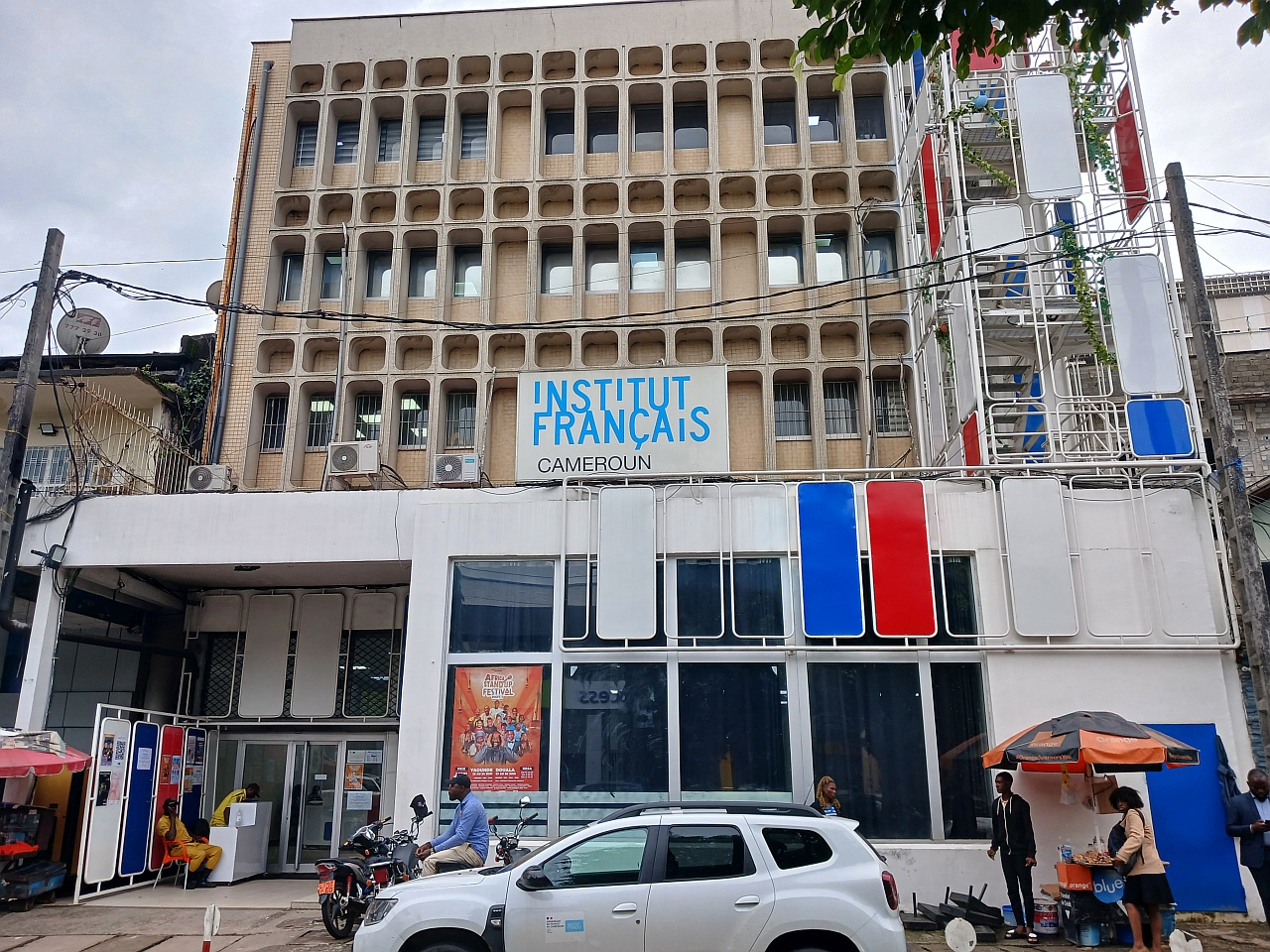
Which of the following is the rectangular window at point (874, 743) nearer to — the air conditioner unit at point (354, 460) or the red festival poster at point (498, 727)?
the red festival poster at point (498, 727)

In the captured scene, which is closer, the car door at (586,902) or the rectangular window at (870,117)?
the car door at (586,902)

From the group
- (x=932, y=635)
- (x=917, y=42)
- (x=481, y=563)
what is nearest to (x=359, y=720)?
(x=481, y=563)

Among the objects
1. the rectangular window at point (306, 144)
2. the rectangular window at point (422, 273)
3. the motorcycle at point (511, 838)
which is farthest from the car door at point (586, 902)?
the rectangular window at point (306, 144)

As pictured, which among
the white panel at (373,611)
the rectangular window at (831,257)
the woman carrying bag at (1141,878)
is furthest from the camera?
the rectangular window at (831,257)

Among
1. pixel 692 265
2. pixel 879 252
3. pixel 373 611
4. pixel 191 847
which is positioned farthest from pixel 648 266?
pixel 191 847

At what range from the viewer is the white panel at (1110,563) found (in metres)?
12.1

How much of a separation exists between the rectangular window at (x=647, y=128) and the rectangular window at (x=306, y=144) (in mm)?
7353

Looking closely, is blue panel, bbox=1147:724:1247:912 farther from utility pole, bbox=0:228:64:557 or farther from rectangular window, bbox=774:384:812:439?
utility pole, bbox=0:228:64:557

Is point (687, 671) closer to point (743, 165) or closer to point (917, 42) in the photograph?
point (917, 42)

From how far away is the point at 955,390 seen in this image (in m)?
15.2

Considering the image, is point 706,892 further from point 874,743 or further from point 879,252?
point 879,252

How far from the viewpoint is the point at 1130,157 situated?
14953 millimetres

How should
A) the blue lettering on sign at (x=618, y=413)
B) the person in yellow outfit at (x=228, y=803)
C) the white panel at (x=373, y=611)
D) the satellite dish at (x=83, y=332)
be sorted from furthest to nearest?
the satellite dish at (x=83, y=332) < the white panel at (x=373, y=611) < the person in yellow outfit at (x=228, y=803) < the blue lettering on sign at (x=618, y=413)

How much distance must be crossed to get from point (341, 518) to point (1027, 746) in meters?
9.88
